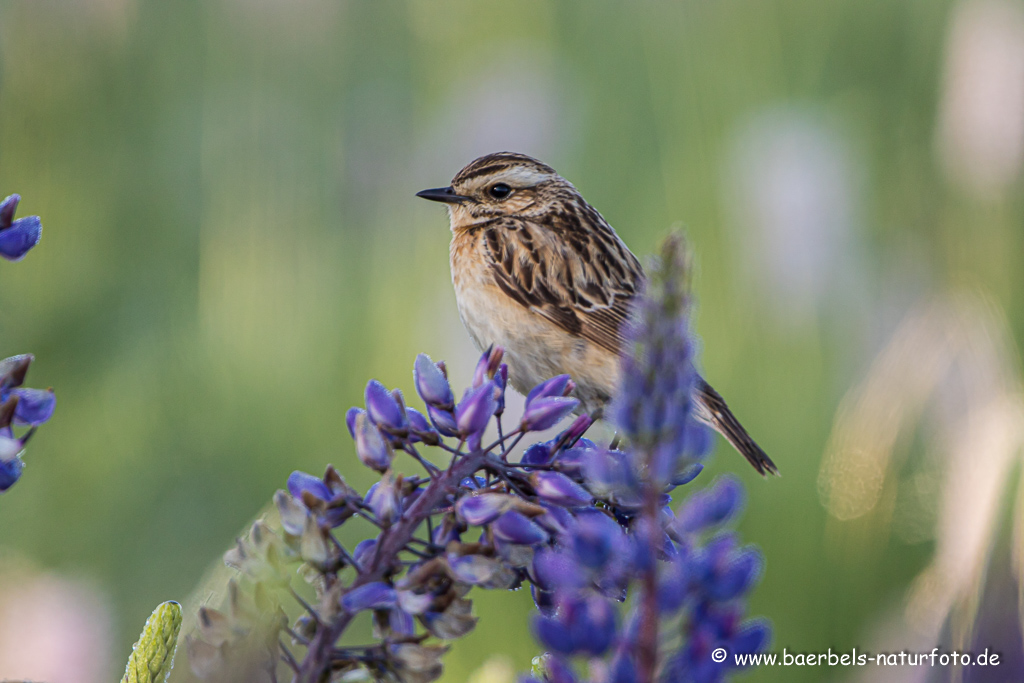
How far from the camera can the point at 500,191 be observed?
2164mm

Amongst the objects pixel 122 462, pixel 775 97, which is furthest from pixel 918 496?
pixel 122 462

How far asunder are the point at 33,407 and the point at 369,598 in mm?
222

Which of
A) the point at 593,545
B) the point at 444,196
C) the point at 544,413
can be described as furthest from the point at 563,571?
the point at 444,196

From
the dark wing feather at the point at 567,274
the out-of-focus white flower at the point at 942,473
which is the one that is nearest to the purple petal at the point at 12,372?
the out-of-focus white flower at the point at 942,473

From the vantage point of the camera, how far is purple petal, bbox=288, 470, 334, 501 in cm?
54

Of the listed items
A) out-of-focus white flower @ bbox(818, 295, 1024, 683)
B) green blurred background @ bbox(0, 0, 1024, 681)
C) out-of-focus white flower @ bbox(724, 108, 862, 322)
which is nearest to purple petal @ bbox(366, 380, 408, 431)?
out-of-focus white flower @ bbox(818, 295, 1024, 683)

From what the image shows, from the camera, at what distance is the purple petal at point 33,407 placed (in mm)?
513

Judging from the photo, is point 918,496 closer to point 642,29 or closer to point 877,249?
point 877,249

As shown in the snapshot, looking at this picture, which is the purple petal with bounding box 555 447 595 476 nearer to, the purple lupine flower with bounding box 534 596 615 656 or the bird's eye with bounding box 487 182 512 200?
the purple lupine flower with bounding box 534 596 615 656

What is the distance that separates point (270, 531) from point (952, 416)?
2172 mm

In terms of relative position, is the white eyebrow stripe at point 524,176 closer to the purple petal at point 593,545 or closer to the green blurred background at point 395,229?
the green blurred background at point 395,229

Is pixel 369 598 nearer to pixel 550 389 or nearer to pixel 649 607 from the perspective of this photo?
pixel 649 607

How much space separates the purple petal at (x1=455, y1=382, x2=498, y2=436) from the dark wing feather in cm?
124

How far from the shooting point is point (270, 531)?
0.49 meters
